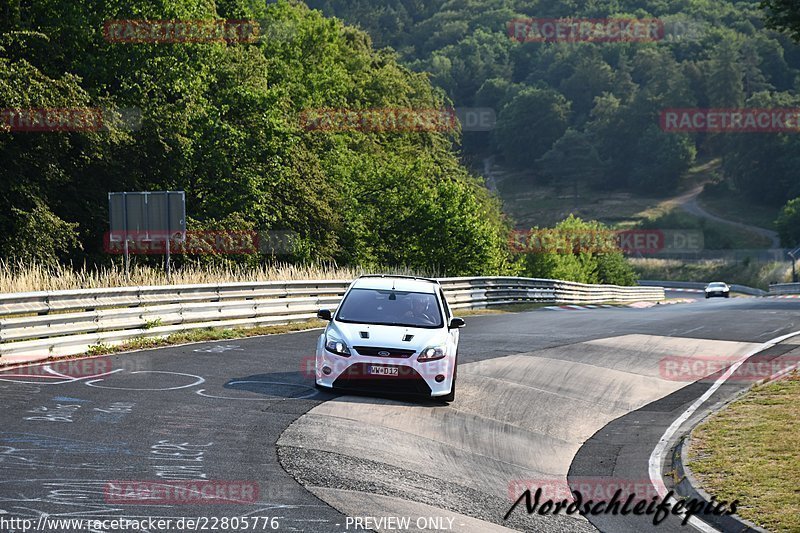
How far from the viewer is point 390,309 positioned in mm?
14562

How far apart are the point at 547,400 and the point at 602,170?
160816 millimetres

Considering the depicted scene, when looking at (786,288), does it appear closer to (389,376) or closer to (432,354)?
(432,354)

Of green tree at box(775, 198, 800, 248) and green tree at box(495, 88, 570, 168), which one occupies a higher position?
green tree at box(495, 88, 570, 168)

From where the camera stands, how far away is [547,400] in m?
15.5

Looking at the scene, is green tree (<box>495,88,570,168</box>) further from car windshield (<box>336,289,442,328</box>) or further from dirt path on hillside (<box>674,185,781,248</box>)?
car windshield (<box>336,289,442,328</box>)

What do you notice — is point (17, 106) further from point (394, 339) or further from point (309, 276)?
point (394, 339)

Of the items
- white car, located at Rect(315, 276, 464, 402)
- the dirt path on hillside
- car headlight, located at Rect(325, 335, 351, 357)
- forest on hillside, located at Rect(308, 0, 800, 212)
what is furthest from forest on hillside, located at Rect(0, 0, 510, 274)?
forest on hillside, located at Rect(308, 0, 800, 212)

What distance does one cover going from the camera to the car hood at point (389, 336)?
13430 millimetres

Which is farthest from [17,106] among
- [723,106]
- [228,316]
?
[723,106]

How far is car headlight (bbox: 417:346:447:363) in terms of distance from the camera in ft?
44.0

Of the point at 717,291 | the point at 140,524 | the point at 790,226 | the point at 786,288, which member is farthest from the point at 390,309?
the point at 790,226

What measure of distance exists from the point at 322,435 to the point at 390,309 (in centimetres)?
381

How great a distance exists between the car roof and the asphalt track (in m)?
1.69

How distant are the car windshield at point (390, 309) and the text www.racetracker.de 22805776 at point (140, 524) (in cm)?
678
